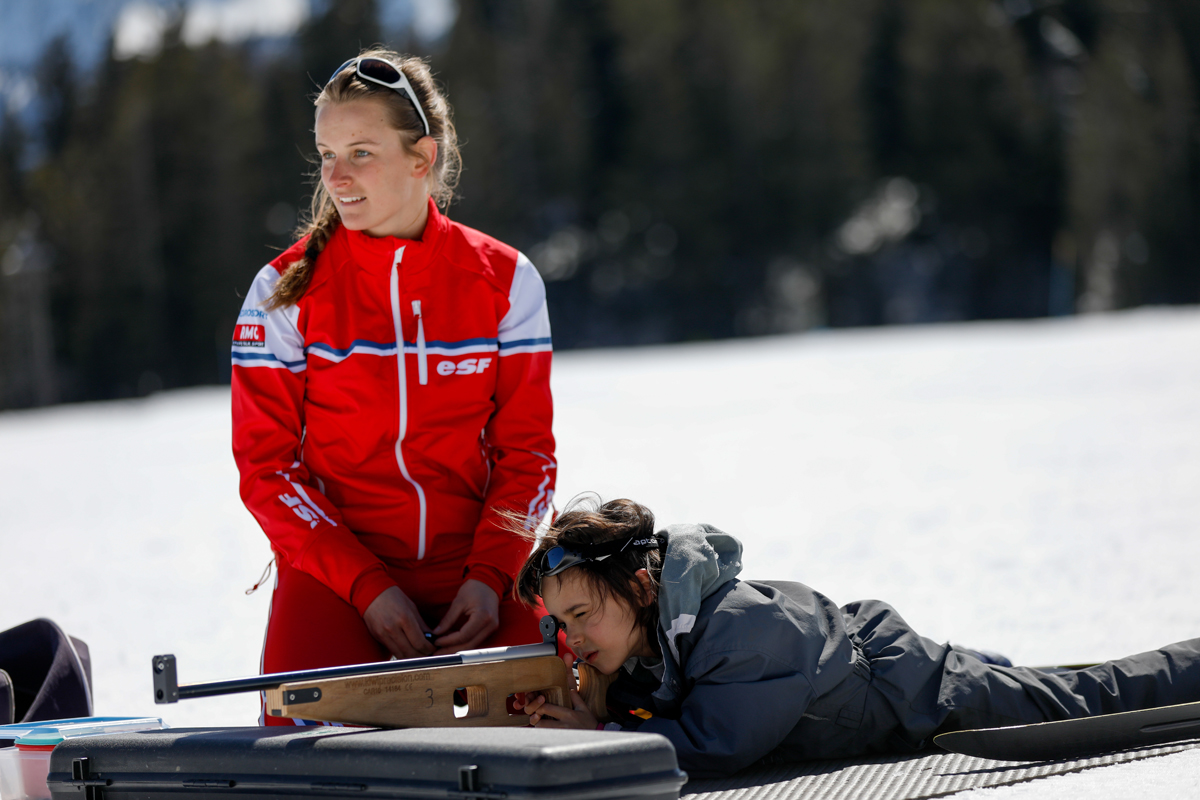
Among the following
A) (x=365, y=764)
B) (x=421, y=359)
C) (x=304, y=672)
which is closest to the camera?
(x=365, y=764)

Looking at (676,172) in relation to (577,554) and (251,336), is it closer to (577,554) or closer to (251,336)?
(251,336)

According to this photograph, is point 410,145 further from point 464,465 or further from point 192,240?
point 192,240

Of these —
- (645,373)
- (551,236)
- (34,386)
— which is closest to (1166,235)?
(551,236)

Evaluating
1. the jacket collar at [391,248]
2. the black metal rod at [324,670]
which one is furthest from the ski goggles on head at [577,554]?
the jacket collar at [391,248]

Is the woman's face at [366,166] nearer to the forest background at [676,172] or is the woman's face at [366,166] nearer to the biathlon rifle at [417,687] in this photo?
the biathlon rifle at [417,687]

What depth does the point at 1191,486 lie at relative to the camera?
5789 mm

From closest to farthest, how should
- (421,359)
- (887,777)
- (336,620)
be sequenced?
(887,777), (336,620), (421,359)

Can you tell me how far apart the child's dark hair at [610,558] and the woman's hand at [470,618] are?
0.22ft

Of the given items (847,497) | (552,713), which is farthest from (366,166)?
(847,497)

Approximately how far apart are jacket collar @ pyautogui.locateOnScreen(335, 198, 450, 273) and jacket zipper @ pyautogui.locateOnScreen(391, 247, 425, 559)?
0.05 feet

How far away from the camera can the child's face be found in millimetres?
2135

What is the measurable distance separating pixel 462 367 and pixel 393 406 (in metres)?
0.17

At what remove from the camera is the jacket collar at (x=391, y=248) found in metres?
2.38

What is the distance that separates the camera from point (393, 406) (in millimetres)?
2342
